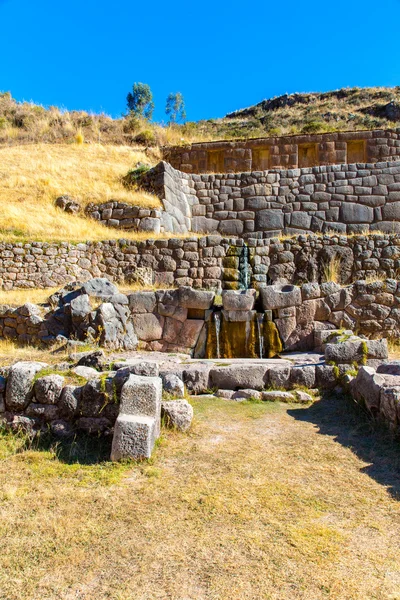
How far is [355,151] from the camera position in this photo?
1953cm

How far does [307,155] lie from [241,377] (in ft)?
48.0

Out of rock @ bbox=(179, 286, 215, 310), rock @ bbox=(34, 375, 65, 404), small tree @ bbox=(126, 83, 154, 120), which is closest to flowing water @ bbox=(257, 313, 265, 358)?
rock @ bbox=(179, 286, 215, 310)

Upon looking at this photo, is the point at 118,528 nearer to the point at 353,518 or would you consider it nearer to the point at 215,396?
the point at 353,518

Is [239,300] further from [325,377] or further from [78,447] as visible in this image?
[78,447]

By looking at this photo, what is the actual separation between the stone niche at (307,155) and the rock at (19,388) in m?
16.7

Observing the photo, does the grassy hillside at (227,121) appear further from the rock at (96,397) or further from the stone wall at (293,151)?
the rock at (96,397)

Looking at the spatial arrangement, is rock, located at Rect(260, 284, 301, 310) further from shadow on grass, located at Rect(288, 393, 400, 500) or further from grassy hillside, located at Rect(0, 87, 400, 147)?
grassy hillside, located at Rect(0, 87, 400, 147)

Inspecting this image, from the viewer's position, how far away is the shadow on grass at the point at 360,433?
459cm

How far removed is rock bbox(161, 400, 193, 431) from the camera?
5.74 m

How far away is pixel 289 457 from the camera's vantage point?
4.99m

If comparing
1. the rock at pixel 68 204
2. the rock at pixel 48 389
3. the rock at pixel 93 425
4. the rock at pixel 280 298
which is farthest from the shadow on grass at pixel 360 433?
the rock at pixel 68 204

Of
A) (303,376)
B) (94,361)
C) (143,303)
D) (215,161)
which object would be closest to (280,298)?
(303,376)

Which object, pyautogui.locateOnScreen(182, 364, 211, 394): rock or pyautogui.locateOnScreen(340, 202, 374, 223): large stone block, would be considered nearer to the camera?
pyautogui.locateOnScreen(182, 364, 211, 394): rock

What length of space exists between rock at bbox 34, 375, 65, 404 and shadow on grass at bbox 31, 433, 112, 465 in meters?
0.40
